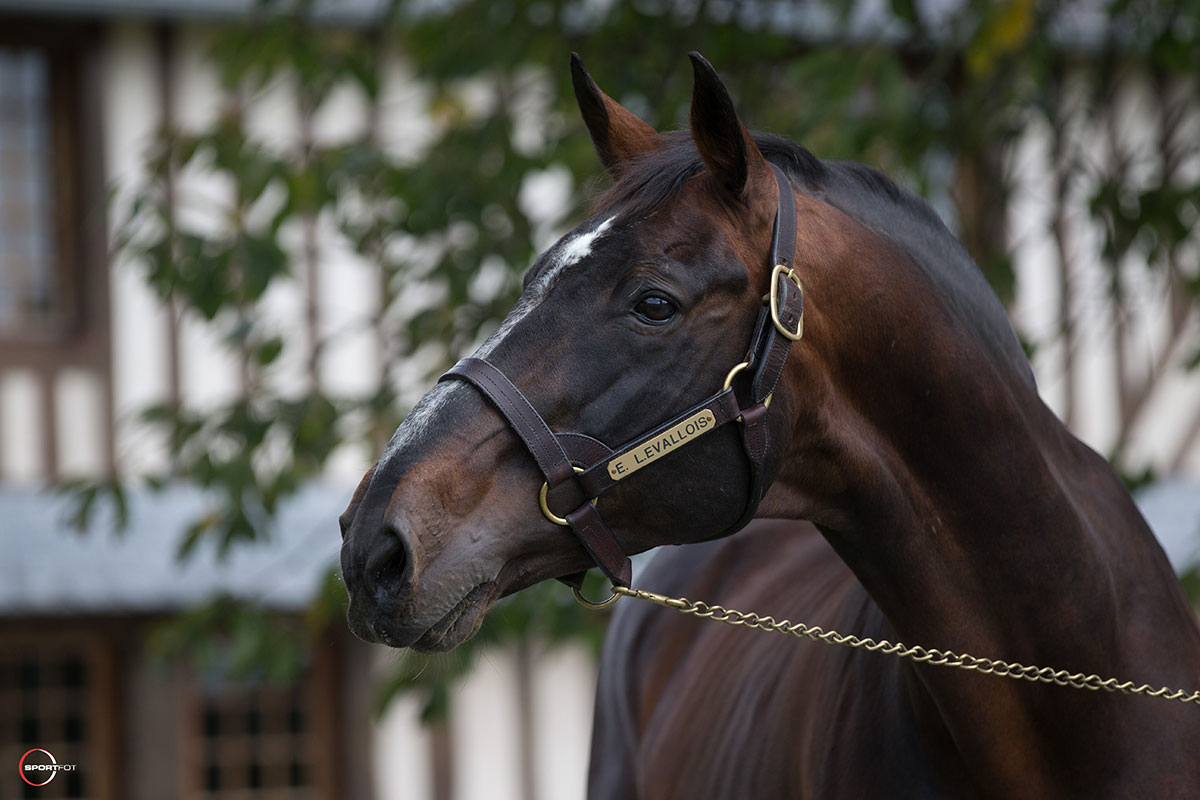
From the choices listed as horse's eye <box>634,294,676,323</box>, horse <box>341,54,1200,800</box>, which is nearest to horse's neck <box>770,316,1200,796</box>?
horse <box>341,54,1200,800</box>

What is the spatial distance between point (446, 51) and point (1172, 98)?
19.3 feet

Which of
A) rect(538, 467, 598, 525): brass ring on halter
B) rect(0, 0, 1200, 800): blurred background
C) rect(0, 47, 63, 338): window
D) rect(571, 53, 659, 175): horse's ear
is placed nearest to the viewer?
rect(538, 467, 598, 525): brass ring on halter

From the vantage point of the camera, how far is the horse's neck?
2.07 m

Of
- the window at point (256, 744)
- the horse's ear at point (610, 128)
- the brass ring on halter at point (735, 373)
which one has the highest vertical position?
the horse's ear at point (610, 128)

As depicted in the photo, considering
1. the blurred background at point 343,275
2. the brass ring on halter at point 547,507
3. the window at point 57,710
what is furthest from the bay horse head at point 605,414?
the window at point 57,710

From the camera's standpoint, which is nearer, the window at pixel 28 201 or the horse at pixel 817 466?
the horse at pixel 817 466

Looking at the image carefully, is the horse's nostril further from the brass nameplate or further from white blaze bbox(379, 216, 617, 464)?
the brass nameplate

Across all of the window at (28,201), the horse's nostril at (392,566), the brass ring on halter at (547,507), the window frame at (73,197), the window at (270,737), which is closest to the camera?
the horse's nostril at (392,566)

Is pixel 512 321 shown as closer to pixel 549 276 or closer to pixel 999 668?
pixel 549 276

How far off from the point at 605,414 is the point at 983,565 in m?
0.68

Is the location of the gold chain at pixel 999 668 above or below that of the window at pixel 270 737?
above

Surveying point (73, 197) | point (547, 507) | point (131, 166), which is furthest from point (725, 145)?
point (73, 197)

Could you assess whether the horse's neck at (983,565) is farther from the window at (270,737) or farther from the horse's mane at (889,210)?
the window at (270,737)

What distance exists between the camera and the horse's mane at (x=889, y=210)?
212cm
